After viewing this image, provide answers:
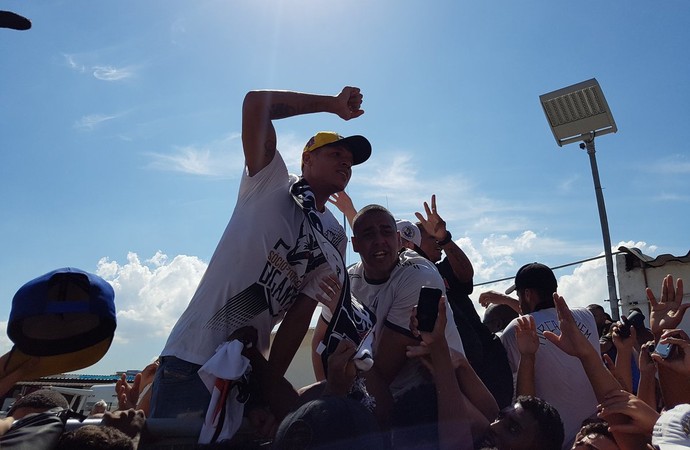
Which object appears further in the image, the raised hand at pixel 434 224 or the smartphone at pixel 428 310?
the raised hand at pixel 434 224

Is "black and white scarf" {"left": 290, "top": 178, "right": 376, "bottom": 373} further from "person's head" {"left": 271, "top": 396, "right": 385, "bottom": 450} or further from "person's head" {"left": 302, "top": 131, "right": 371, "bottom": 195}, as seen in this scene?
"person's head" {"left": 271, "top": 396, "right": 385, "bottom": 450}

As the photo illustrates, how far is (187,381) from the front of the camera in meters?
2.28

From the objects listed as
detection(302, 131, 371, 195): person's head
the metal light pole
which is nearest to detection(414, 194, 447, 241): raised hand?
detection(302, 131, 371, 195): person's head

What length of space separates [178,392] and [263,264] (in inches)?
24.7

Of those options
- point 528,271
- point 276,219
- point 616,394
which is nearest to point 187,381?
point 276,219

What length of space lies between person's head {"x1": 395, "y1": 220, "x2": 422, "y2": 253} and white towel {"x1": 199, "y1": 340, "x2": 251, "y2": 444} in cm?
201

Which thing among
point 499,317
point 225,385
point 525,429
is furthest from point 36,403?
point 499,317

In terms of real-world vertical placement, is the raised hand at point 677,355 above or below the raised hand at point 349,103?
below

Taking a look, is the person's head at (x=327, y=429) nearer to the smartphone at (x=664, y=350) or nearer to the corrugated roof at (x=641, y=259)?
the smartphone at (x=664, y=350)

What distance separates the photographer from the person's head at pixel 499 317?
478 centimetres

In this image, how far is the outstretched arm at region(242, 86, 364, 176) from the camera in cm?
262

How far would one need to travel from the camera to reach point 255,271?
247 cm

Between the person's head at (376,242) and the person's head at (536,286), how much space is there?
1.15m

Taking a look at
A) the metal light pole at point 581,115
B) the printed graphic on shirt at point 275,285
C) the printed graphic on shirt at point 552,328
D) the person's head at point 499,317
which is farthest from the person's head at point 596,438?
the metal light pole at point 581,115
